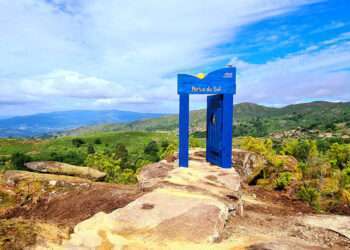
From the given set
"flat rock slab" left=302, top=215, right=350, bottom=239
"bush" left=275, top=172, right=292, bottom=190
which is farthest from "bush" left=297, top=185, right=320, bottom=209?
"flat rock slab" left=302, top=215, right=350, bottom=239

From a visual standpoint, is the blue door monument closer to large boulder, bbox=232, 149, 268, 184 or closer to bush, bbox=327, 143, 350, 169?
large boulder, bbox=232, 149, 268, 184

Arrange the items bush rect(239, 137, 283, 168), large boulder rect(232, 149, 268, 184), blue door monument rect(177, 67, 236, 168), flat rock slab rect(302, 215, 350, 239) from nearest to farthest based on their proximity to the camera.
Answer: flat rock slab rect(302, 215, 350, 239) < blue door monument rect(177, 67, 236, 168) < large boulder rect(232, 149, 268, 184) < bush rect(239, 137, 283, 168)

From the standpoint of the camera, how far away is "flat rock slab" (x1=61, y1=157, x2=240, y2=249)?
7562mm

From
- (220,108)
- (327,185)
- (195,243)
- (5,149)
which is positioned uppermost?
(220,108)

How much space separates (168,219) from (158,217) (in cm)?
33

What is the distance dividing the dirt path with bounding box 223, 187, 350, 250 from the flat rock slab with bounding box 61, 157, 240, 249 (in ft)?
1.84

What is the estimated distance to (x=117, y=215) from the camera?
9156mm

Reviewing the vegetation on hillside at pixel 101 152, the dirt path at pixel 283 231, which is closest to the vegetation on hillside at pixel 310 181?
the dirt path at pixel 283 231

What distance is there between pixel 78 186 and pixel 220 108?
26.8 feet

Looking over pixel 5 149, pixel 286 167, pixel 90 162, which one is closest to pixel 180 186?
pixel 286 167

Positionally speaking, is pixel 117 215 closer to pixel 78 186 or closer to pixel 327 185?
pixel 78 186

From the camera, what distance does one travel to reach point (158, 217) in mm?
8844

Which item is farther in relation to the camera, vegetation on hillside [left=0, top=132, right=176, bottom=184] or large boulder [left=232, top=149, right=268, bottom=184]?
vegetation on hillside [left=0, top=132, right=176, bottom=184]

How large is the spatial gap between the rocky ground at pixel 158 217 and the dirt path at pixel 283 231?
0.08 feet
